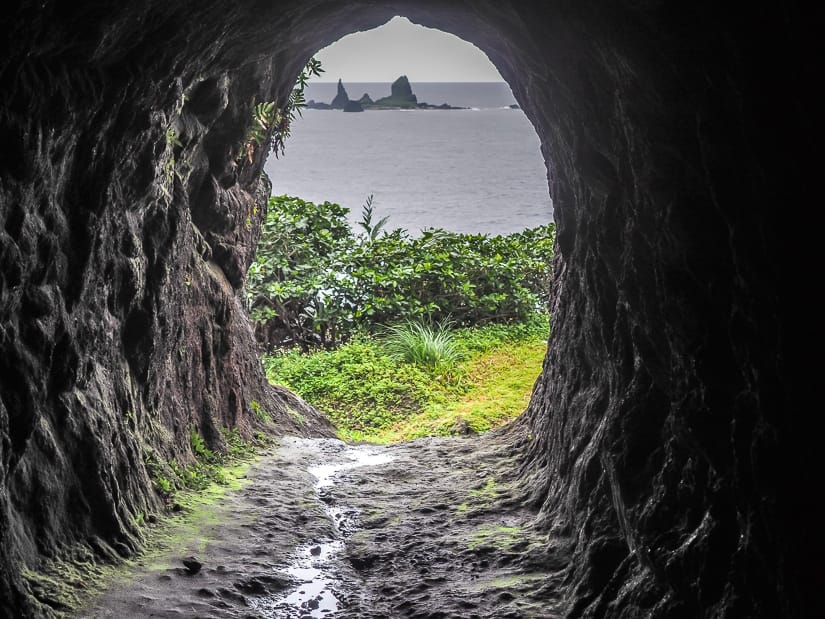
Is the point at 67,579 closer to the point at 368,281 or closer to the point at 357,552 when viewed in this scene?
the point at 357,552

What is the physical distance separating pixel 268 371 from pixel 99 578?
9.46 metres

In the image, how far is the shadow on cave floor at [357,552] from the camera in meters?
4.62

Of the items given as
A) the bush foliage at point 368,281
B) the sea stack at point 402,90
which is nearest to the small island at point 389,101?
the sea stack at point 402,90

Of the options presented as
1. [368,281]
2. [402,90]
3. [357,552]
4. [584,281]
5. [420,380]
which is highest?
[402,90]

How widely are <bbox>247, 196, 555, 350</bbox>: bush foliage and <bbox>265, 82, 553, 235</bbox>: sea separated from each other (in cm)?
363

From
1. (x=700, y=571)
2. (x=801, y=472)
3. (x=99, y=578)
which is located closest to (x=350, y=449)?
(x=99, y=578)

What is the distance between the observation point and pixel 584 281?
542 centimetres

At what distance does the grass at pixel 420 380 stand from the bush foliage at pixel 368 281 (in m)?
0.55

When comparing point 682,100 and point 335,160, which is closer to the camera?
point 682,100

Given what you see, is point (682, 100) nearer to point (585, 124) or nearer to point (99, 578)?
point (585, 124)

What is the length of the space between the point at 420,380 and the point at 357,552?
751 centimetres

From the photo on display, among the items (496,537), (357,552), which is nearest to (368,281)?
(357,552)

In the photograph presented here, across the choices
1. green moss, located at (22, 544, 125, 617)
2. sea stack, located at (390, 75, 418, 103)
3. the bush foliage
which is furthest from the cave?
sea stack, located at (390, 75, 418, 103)

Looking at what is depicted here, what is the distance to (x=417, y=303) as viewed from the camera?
1517cm
